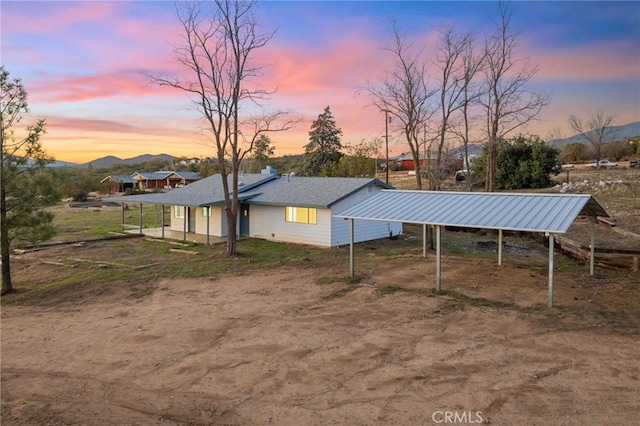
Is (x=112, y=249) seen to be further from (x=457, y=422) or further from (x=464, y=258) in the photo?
(x=457, y=422)

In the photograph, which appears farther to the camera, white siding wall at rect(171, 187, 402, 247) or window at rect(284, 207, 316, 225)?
window at rect(284, 207, 316, 225)

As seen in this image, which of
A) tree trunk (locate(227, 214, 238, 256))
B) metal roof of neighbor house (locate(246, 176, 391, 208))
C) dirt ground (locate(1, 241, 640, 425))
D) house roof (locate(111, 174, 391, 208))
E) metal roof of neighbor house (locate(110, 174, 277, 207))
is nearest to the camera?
dirt ground (locate(1, 241, 640, 425))

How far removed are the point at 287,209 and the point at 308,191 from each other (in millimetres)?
1536

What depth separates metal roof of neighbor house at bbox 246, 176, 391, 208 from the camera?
22312 mm

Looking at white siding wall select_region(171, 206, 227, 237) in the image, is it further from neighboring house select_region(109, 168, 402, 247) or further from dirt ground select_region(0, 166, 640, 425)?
dirt ground select_region(0, 166, 640, 425)

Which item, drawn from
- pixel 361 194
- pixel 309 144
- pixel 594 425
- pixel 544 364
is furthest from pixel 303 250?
pixel 309 144

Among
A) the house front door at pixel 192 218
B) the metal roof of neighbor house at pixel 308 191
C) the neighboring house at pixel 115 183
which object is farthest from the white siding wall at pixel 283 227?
the neighboring house at pixel 115 183

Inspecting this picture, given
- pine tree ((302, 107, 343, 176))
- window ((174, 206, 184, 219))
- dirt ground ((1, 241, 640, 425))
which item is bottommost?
dirt ground ((1, 241, 640, 425))

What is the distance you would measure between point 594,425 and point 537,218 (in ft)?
22.0

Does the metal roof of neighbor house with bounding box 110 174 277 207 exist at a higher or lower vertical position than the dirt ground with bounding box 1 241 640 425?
higher

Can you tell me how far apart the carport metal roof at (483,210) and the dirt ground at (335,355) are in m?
1.85

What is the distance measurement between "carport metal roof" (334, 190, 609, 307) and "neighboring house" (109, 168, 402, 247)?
5.59 meters

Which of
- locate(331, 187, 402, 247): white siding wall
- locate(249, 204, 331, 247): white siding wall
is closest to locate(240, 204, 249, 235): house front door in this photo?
locate(249, 204, 331, 247): white siding wall

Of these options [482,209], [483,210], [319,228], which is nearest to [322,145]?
[319,228]
